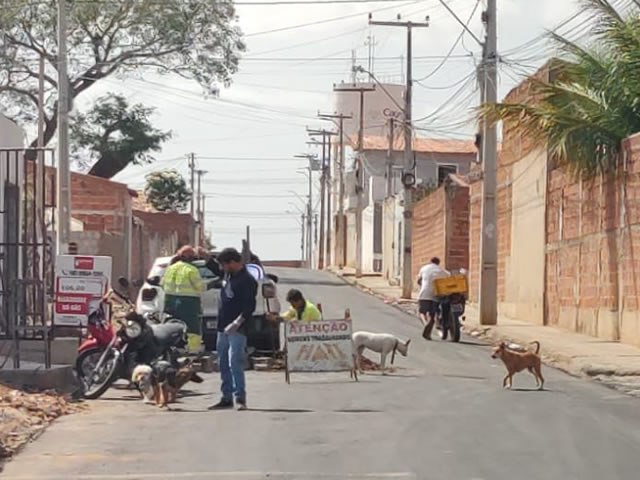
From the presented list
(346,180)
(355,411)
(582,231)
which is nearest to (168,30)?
(582,231)

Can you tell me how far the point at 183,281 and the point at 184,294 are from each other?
0.19 metres

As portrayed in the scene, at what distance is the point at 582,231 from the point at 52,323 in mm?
13811

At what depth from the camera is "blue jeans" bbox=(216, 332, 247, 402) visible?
573 inches

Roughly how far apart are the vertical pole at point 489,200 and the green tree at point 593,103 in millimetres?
3979

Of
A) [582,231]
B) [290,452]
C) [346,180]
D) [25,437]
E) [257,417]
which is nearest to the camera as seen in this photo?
[290,452]

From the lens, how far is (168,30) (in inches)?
1960

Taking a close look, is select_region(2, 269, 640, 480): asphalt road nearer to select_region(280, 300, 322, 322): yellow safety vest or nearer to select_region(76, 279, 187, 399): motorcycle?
select_region(76, 279, 187, 399): motorcycle

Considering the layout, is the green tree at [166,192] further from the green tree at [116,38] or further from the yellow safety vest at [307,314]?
the yellow safety vest at [307,314]

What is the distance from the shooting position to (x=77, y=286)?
18.0m

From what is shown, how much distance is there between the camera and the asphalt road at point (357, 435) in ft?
34.7

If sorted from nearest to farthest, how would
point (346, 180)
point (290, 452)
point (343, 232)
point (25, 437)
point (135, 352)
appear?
point (290, 452) < point (25, 437) < point (135, 352) < point (343, 232) < point (346, 180)

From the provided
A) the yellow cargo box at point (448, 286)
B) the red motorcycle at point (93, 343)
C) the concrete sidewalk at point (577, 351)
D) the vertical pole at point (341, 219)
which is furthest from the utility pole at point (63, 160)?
the vertical pole at point (341, 219)

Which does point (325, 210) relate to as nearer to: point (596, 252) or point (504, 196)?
point (504, 196)

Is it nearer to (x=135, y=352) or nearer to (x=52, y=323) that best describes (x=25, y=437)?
(x=135, y=352)
